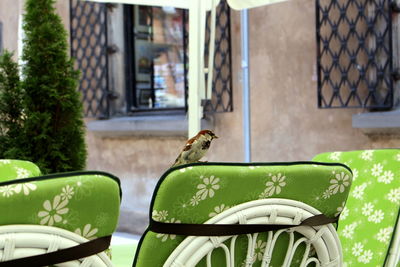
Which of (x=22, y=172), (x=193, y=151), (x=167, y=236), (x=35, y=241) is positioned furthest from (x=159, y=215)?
(x=22, y=172)

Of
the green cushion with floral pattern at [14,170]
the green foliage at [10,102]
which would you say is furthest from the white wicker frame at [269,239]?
the green foliage at [10,102]

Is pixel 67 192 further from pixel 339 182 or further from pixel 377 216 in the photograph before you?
pixel 377 216

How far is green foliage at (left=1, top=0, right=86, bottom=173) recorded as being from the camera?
198 inches

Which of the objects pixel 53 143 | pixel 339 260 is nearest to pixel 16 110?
pixel 53 143

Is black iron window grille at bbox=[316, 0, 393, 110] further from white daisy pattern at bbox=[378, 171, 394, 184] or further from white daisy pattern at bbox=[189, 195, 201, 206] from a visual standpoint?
white daisy pattern at bbox=[189, 195, 201, 206]

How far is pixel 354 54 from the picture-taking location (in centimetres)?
590

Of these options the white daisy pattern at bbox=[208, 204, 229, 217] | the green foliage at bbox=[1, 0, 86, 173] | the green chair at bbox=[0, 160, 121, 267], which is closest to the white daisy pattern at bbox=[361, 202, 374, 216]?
the white daisy pattern at bbox=[208, 204, 229, 217]

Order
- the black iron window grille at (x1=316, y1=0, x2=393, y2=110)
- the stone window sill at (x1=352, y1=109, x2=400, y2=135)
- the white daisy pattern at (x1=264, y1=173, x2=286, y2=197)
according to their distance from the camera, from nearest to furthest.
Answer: the white daisy pattern at (x1=264, y1=173, x2=286, y2=197), the stone window sill at (x1=352, y1=109, x2=400, y2=135), the black iron window grille at (x1=316, y1=0, x2=393, y2=110)

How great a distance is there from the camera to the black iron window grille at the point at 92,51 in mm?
8523

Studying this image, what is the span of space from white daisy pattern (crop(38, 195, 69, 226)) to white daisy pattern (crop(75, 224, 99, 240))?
0.16ft

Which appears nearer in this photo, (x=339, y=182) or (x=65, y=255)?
(x=65, y=255)

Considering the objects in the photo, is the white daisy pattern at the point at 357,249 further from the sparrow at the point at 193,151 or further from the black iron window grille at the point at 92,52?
the black iron window grille at the point at 92,52

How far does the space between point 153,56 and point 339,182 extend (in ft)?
22.4

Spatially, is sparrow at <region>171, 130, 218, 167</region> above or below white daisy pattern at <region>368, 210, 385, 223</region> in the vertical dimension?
above
